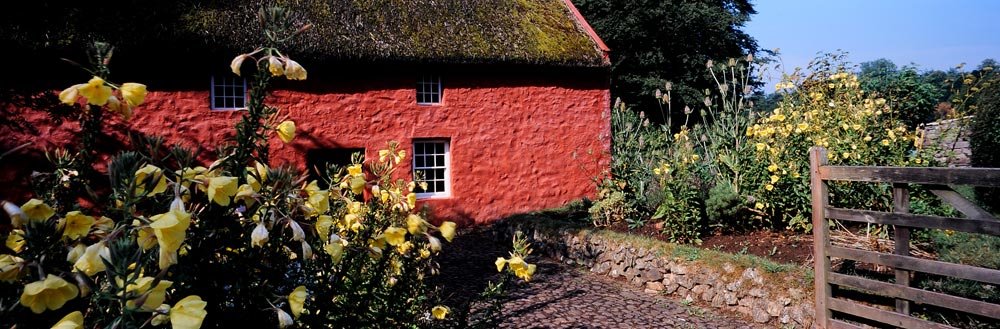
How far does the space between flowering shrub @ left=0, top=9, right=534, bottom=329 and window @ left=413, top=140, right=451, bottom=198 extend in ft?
28.4

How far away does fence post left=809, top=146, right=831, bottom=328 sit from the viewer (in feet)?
14.9

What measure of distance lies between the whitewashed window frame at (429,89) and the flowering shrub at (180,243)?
8.73 metres

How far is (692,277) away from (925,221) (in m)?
2.35

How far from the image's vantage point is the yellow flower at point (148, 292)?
118cm

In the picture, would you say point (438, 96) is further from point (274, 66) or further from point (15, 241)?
point (15, 241)

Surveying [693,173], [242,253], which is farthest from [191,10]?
[242,253]

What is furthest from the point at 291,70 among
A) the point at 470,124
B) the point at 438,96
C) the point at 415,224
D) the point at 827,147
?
the point at 438,96

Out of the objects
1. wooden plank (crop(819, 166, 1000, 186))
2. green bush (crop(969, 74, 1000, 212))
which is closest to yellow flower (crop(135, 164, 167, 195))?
wooden plank (crop(819, 166, 1000, 186))

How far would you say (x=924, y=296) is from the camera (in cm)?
398

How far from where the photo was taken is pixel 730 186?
696 centimetres

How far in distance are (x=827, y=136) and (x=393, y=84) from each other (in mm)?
6696

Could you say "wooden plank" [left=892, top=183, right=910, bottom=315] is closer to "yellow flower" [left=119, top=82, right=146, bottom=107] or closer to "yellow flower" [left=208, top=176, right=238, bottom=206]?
"yellow flower" [left=208, top=176, right=238, bottom=206]

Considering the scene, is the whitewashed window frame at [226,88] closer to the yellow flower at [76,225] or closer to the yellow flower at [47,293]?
the yellow flower at [76,225]

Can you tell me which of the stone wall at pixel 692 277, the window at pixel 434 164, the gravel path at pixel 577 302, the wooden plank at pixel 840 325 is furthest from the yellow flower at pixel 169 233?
the window at pixel 434 164
